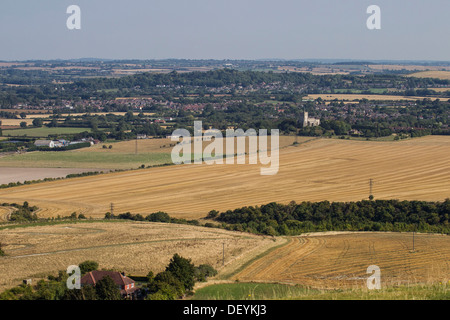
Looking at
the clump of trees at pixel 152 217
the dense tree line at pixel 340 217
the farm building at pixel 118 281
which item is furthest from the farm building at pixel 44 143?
the farm building at pixel 118 281

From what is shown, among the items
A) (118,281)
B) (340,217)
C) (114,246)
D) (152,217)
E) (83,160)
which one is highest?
(118,281)

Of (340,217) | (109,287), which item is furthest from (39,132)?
(109,287)

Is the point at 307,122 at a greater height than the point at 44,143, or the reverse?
the point at 307,122

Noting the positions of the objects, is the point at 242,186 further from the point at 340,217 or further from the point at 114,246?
the point at 114,246

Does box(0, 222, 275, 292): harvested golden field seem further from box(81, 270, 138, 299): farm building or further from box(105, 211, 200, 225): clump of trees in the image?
box(81, 270, 138, 299): farm building

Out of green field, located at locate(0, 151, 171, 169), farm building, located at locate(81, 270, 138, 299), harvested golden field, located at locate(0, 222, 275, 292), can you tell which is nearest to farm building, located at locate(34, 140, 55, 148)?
green field, located at locate(0, 151, 171, 169)

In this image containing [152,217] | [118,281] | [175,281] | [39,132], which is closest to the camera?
[175,281]
